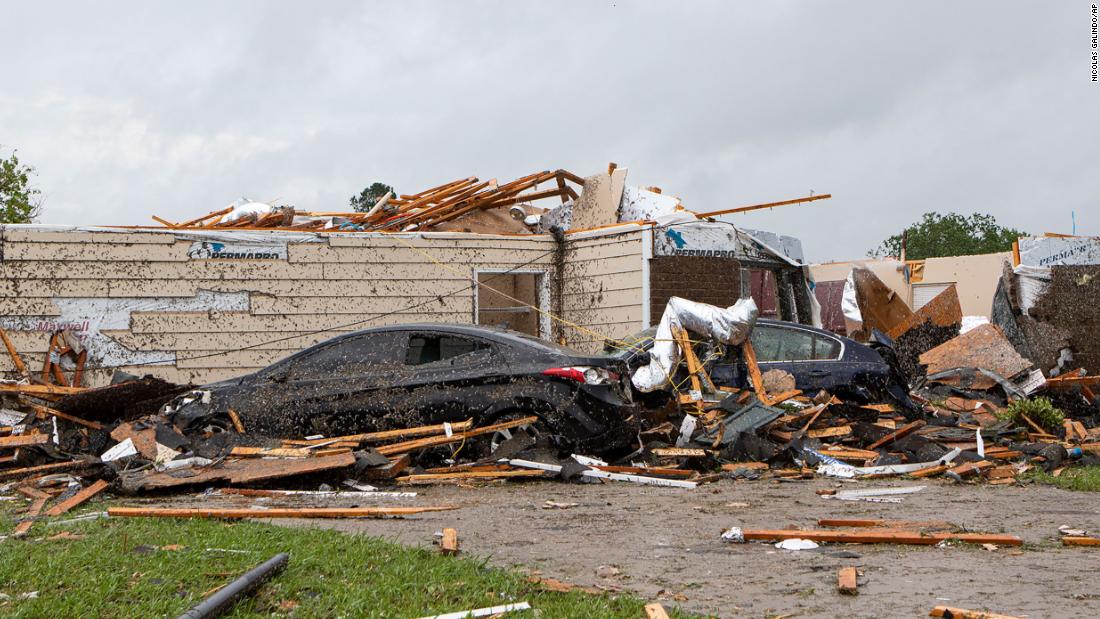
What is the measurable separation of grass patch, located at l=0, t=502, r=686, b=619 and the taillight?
3.69 metres

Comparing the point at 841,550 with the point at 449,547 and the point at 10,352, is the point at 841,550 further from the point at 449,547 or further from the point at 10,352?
the point at 10,352

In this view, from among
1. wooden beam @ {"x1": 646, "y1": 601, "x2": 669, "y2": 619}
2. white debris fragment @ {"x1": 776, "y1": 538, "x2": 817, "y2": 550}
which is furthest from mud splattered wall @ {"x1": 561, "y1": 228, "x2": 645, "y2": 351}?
wooden beam @ {"x1": 646, "y1": 601, "x2": 669, "y2": 619}

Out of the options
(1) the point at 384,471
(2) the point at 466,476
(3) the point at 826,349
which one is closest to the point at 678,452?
(2) the point at 466,476

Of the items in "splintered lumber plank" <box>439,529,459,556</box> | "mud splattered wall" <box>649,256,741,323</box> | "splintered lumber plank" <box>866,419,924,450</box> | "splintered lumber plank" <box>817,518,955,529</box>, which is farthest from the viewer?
"mud splattered wall" <box>649,256,741,323</box>

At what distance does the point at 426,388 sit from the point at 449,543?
4.10 meters

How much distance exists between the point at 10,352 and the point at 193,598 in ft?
35.1

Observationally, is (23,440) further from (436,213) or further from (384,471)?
(436,213)

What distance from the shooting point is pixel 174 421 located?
10.4 metres

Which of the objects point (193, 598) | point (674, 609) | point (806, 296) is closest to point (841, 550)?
point (674, 609)

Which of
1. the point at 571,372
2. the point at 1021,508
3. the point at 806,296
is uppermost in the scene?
the point at 806,296

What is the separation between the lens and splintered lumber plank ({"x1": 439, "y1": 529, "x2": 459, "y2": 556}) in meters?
5.76

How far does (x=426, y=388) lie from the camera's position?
987 cm

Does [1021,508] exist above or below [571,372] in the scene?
below

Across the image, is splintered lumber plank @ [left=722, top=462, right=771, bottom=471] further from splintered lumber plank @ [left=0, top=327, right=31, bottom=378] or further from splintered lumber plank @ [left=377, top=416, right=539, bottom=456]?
splintered lumber plank @ [left=0, top=327, right=31, bottom=378]
